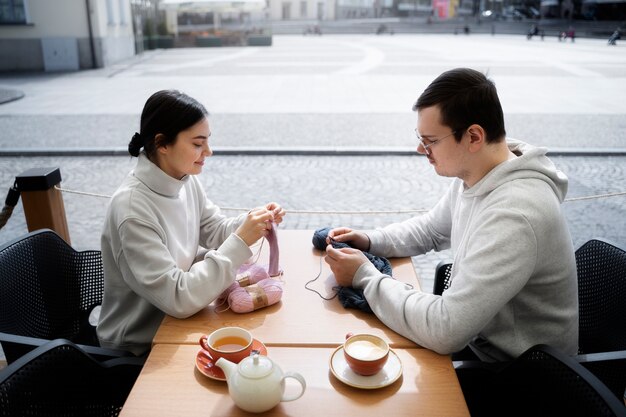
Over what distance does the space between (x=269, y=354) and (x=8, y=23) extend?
2171 centimetres

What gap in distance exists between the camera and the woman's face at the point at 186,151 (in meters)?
2.16

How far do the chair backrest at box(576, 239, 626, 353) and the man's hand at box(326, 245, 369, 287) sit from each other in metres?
1.06

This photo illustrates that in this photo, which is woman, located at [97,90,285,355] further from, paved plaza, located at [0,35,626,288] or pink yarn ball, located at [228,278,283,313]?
paved plaza, located at [0,35,626,288]

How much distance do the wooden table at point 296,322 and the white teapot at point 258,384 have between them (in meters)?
0.34

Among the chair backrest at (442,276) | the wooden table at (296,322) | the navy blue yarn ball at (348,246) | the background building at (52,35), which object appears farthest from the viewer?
the background building at (52,35)

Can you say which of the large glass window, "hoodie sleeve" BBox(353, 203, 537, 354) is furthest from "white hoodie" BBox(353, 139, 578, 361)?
the large glass window

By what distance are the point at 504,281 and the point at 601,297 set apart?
34.5 inches

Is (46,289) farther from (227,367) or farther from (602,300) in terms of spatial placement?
(602,300)

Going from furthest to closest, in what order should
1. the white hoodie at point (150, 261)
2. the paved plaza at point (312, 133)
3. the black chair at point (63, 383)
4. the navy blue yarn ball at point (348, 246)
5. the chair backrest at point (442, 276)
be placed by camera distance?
the paved plaza at point (312, 133), the chair backrest at point (442, 276), the navy blue yarn ball at point (348, 246), the white hoodie at point (150, 261), the black chair at point (63, 383)

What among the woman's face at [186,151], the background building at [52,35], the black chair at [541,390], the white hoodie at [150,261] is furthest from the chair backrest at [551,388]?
the background building at [52,35]

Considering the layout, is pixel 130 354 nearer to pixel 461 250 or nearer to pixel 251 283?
pixel 251 283

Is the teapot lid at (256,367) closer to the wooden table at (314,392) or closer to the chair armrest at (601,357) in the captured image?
the wooden table at (314,392)

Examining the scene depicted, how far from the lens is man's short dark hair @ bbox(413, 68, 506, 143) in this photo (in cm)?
186

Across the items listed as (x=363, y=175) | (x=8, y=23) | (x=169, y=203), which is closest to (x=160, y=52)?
(x=8, y=23)
